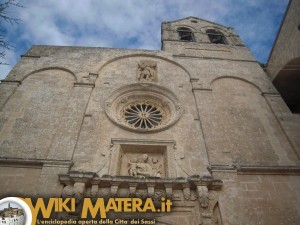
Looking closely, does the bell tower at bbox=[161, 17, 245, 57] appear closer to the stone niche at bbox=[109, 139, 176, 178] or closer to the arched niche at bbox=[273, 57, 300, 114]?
the arched niche at bbox=[273, 57, 300, 114]

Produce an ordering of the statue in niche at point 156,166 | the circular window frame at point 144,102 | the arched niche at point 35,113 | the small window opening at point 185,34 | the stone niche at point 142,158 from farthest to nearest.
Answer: the small window opening at point 185,34 < the circular window frame at point 144,102 < the arched niche at point 35,113 < the statue in niche at point 156,166 < the stone niche at point 142,158

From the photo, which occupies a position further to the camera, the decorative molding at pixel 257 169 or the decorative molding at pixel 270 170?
the decorative molding at pixel 270 170

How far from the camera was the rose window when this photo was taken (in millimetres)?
8641

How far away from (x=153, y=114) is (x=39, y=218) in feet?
16.7

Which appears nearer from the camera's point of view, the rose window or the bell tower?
the rose window

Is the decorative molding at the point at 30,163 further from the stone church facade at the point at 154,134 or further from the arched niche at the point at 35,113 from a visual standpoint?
the arched niche at the point at 35,113

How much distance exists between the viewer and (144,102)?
31.3 feet

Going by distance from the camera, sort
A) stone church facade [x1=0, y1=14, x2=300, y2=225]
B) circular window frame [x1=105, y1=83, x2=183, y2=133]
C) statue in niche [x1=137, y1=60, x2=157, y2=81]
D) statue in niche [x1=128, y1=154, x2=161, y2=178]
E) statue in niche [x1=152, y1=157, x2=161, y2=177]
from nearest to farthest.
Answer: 1. stone church facade [x1=0, y1=14, x2=300, y2=225]
2. statue in niche [x1=128, y1=154, x2=161, y2=178]
3. statue in niche [x1=152, y1=157, x2=161, y2=177]
4. circular window frame [x1=105, y1=83, x2=183, y2=133]
5. statue in niche [x1=137, y1=60, x2=157, y2=81]

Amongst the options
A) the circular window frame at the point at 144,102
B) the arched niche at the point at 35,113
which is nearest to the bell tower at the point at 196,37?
the circular window frame at the point at 144,102

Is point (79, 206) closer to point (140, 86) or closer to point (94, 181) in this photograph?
point (94, 181)

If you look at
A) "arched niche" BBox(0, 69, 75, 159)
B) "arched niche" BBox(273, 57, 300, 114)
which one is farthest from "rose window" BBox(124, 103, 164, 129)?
"arched niche" BBox(273, 57, 300, 114)

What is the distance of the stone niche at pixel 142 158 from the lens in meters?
6.82

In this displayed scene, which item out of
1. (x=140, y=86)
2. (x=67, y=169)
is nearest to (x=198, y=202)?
(x=67, y=169)

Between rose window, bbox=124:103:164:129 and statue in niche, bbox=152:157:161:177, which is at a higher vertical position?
rose window, bbox=124:103:164:129
